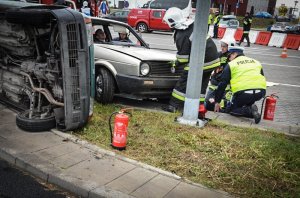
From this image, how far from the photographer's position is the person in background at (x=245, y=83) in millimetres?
6105

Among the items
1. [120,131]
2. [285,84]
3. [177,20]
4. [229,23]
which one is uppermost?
[177,20]

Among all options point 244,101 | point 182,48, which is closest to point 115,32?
point 182,48

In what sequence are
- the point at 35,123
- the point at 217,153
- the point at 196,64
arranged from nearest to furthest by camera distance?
the point at 217,153
the point at 35,123
the point at 196,64

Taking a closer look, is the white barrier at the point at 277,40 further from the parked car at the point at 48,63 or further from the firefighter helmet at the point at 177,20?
the parked car at the point at 48,63

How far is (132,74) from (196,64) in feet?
4.38

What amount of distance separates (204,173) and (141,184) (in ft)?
2.65

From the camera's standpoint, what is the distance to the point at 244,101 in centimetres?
626

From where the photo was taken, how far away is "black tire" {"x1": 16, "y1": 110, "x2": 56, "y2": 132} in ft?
15.9

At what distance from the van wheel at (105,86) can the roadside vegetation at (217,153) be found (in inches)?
25.9

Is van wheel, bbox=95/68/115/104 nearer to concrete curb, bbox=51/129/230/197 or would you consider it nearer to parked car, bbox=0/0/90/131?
parked car, bbox=0/0/90/131

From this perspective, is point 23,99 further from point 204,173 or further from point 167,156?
point 204,173

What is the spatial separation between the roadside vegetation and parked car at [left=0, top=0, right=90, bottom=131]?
0.50 m

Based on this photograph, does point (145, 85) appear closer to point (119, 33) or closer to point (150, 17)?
point (119, 33)

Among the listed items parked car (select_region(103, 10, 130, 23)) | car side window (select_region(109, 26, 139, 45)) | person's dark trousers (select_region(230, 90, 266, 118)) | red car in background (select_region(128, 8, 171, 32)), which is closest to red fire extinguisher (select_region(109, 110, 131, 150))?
person's dark trousers (select_region(230, 90, 266, 118))
